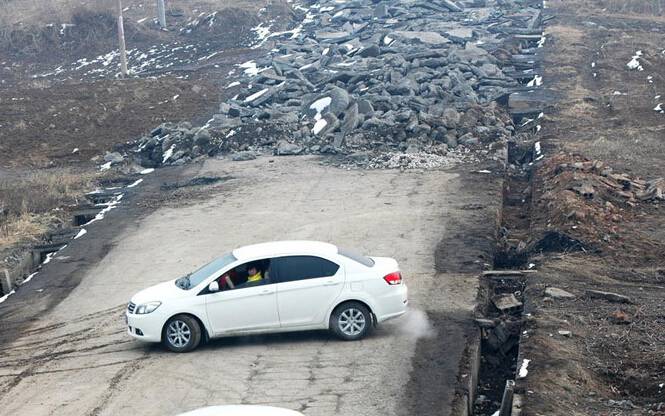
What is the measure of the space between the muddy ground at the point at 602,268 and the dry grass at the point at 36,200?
1182 cm

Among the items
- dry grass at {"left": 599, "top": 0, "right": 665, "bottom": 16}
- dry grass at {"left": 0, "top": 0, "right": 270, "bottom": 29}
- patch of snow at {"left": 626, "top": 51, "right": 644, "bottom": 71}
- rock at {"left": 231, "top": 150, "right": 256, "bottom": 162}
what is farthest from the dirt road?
dry grass at {"left": 0, "top": 0, "right": 270, "bottom": 29}

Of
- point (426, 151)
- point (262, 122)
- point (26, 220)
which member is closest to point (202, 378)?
point (26, 220)

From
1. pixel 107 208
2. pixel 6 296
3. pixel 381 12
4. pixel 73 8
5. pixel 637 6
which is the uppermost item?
pixel 73 8

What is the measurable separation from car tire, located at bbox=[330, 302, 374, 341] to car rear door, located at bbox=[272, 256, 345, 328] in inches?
6.7

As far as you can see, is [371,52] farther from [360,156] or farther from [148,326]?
[148,326]

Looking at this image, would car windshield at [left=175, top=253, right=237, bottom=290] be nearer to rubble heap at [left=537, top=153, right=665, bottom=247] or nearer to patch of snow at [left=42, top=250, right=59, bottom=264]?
patch of snow at [left=42, top=250, right=59, bottom=264]

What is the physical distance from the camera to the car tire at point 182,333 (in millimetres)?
14734

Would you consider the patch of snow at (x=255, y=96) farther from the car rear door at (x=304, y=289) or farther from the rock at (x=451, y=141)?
the car rear door at (x=304, y=289)

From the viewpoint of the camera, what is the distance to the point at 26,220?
2481 cm

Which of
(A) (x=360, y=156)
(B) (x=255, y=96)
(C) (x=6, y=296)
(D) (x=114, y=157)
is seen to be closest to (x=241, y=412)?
(C) (x=6, y=296)

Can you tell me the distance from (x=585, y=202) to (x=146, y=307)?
10900 mm

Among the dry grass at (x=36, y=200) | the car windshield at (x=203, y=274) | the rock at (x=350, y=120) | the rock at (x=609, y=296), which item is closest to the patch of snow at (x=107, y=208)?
the dry grass at (x=36, y=200)

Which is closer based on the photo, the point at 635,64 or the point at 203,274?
the point at 203,274

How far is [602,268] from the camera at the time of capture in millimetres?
18094
